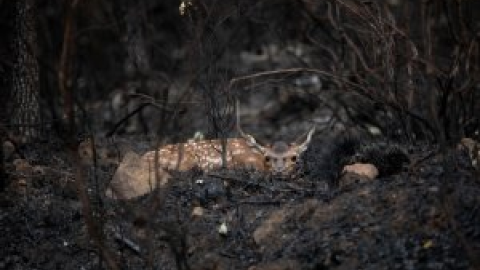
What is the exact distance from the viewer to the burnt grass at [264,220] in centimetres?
809

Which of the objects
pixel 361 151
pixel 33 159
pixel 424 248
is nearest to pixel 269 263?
pixel 424 248

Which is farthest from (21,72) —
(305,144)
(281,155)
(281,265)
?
(281,265)

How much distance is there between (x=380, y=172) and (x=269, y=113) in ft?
29.0

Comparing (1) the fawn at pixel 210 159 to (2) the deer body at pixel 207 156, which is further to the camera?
(2) the deer body at pixel 207 156

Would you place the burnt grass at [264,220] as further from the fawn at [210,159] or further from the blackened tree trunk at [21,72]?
the blackened tree trunk at [21,72]

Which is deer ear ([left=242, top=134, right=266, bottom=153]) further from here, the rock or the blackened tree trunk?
the blackened tree trunk

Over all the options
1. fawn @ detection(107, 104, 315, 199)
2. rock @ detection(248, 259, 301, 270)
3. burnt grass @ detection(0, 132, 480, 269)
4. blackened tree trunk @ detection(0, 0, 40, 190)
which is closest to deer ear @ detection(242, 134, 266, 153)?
fawn @ detection(107, 104, 315, 199)

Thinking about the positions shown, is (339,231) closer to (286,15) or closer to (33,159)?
(33,159)

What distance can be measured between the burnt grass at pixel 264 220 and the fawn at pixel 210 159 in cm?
17

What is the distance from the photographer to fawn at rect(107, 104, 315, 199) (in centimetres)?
1038

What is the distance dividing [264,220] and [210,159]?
67.6 inches

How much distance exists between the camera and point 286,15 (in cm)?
2147

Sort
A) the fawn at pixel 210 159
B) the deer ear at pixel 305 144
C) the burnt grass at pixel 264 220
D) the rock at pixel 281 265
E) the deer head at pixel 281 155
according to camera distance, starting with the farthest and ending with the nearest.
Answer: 1. the deer ear at pixel 305 144
2. the deer head at pixel 281 155
3. the fawn at pixel 210 159
4. the rock at pixel 281 265
5. the burnt grass at pixel 264 220

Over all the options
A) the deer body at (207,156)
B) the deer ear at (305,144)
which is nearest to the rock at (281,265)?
the deer body at (207,156)
